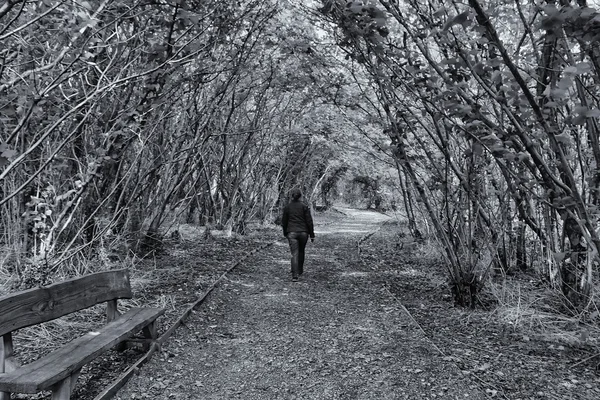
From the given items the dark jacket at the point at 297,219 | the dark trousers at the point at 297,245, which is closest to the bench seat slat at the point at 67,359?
the dark trousers at the point at 297,245

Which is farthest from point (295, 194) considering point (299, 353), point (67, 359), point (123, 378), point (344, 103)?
point (67, 359)

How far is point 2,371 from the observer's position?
348cm

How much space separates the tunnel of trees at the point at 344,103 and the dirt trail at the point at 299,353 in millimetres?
1710

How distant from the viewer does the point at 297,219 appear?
10.5 meters

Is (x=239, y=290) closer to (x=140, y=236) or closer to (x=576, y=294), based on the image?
(x=140, y=236)

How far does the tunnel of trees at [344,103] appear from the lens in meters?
4.47

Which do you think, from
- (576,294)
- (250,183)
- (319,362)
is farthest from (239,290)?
(250,183)

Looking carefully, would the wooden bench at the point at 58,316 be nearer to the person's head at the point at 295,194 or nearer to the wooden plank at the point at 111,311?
the wooden plank at the point at 111,311

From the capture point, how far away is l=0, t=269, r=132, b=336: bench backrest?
143 inches

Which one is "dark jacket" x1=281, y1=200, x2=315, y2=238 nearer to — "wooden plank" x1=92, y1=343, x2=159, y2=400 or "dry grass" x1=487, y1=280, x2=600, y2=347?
"dry grass" x1=487, y1=280, x2=600, y2=347

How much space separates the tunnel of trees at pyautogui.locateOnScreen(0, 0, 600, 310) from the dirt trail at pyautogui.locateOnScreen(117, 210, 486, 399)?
1.71 meters

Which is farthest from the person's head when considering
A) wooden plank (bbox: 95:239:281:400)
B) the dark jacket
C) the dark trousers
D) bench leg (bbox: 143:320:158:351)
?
bench leg (bbox: 143:320:158:351)

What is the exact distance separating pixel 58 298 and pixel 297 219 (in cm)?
653

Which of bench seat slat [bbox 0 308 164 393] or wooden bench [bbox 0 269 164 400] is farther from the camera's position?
wooden bench [bbox 0 269 164 400]
